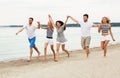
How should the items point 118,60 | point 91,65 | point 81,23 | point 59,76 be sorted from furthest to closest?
point 81,23, point 118,60, point 91,65, point 59,76

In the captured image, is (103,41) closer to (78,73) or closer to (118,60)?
(118,60)

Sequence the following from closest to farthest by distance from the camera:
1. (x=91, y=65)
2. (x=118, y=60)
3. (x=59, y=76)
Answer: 1. (x=59, y=76)
2. (x=91, y=65)
3. (x=118, y=60)

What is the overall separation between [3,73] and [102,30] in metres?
4.81

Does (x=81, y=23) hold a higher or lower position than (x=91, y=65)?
higher

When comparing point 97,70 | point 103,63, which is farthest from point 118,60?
point 97,70

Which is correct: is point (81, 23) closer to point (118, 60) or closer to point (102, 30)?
point (102, 30)

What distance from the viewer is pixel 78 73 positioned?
12.6 metres

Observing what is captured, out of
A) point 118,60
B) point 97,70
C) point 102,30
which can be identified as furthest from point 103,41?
point 97,70

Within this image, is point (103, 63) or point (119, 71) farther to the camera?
point (103, 63)

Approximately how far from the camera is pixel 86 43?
17125mm

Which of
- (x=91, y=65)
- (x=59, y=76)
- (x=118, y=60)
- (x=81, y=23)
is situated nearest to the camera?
(x=59, y=76)

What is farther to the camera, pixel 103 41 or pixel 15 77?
pixel 103 41

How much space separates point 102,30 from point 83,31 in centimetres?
79

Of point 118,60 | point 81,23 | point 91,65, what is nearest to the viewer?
point 91,65
